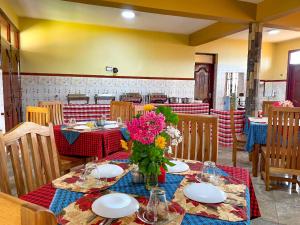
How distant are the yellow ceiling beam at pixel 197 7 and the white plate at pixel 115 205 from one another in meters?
2.84

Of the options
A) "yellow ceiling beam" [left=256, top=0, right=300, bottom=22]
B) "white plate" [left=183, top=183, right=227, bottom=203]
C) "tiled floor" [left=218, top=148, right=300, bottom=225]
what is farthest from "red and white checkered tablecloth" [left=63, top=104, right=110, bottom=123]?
"white plate" [left=183, top=183, right=227, bottom=203]

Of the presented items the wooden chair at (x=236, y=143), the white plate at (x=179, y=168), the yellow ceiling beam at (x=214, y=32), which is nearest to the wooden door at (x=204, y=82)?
the yellow ceiling beam at (x=214, y=32)

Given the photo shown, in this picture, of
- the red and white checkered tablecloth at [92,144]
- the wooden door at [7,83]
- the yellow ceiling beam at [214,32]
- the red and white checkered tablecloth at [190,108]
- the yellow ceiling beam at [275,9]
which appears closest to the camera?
the red and white checkered tablecloth at [92,144]

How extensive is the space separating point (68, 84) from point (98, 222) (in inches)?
203

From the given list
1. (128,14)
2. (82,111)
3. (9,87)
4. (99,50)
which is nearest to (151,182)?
(82,111)

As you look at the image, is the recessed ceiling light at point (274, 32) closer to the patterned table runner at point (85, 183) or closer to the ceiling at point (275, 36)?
the ceiling at point (275, 36)

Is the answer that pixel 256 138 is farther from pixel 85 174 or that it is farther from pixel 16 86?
pixel 16 86

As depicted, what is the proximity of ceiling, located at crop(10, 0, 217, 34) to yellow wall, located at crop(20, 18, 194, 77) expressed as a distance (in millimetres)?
232

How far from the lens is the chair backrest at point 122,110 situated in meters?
3.27

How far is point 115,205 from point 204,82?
6629 millimetres

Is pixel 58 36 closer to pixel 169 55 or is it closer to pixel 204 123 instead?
pixel 169 55

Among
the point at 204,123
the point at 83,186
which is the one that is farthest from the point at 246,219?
the point at 204,123

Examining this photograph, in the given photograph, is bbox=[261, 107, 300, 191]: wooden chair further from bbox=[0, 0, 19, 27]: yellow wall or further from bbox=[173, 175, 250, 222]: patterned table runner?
bbox=[0, 0, 19, 27]: yellow wall

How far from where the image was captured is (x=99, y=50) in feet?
19.0
